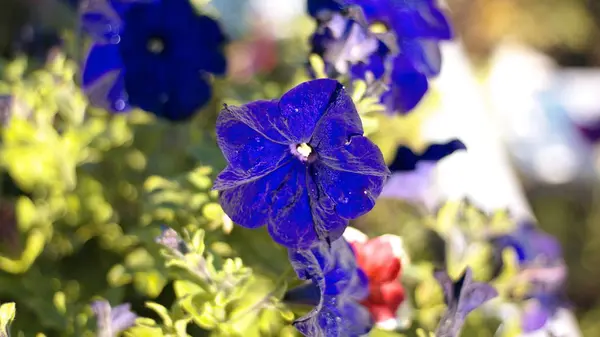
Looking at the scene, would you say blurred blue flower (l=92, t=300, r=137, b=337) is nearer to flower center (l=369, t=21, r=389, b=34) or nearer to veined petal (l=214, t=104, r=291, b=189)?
veined petal (l=214, t=104, r=291, b=189)

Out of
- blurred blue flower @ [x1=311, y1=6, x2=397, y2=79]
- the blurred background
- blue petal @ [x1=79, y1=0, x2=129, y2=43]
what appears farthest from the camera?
the blurred background

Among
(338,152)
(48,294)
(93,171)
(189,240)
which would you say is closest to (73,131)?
(93,171)

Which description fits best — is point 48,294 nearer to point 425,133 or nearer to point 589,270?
point 425,133

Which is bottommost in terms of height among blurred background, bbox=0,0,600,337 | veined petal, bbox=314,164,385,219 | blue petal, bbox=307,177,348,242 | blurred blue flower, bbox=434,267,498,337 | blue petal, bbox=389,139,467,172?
blurred background, bbox=0,0,600,337

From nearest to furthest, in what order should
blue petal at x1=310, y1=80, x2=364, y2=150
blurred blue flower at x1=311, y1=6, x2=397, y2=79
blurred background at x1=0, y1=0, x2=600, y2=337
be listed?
blue petal at x1=310, y1=80, x2=364, y2=150, blurred blue flower at x1=311, y1=6, x2=397, y2=79, blurred background at x1=0, y1=0, x2=600, y2=337

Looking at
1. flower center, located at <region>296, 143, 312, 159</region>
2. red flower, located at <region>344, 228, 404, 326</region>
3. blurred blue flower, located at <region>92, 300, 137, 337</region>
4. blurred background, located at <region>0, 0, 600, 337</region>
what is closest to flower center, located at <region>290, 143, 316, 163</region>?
flower center, located at <region>296, 143, 312, 159</region>

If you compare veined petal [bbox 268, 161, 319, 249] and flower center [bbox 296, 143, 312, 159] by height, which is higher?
flower center [bbox 296, 143, 312, 159]
